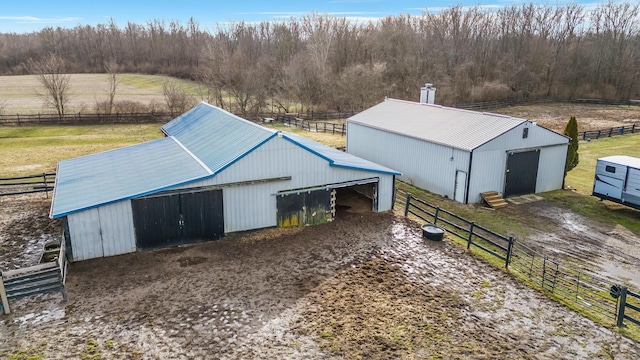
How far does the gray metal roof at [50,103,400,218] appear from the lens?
14125 millimetres

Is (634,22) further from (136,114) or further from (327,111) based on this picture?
(136,114)

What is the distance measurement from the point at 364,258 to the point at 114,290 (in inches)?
291

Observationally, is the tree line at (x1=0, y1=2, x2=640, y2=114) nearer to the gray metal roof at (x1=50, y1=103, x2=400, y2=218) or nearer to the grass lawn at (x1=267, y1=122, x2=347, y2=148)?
the grass lawn at (x1=267, y1=122, x2=347, y2=148)

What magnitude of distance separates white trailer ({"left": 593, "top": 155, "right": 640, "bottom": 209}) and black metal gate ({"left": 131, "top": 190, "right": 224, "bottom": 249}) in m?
17.7

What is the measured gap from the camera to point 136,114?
4238 cm

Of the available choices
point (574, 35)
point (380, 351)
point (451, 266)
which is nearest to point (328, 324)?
point (380, 351)

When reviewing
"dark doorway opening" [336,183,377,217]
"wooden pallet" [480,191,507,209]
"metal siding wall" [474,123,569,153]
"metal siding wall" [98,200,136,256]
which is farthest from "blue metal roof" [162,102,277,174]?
"wooden pallet" [480,191,507,209]

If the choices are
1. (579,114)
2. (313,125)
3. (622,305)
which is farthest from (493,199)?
(579,114)

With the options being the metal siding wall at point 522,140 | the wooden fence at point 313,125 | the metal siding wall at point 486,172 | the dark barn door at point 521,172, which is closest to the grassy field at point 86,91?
the wooden fence at point 313,125

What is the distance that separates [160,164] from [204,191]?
3.33m

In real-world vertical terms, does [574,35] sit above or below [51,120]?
above

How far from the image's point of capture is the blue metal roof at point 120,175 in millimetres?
13836

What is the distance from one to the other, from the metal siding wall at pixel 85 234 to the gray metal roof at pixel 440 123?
15196 millimetres

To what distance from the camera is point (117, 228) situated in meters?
13.8
